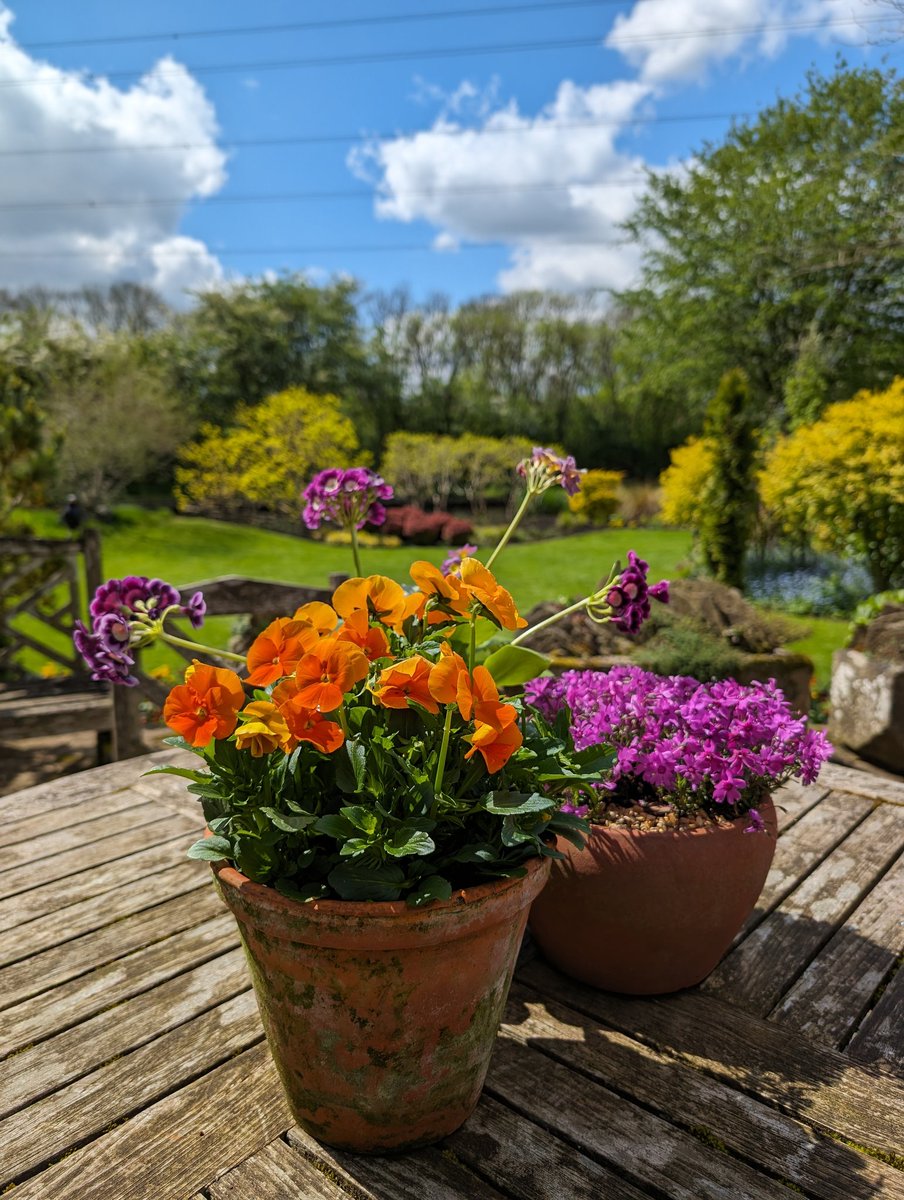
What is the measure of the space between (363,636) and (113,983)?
3.72ft

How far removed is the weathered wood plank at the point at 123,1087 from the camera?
137cm

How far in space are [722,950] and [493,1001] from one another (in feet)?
2.25

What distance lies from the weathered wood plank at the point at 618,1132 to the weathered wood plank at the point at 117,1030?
65cm

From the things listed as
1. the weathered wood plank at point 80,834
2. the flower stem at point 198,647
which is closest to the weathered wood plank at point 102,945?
the weathered wood plank at point 80,834

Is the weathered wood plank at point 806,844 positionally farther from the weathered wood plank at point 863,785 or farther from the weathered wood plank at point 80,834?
the weathered wood plank at point 80,834

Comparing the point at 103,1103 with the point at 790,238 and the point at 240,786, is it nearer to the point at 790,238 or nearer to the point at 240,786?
the point at 240,786

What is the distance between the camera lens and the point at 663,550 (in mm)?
14609

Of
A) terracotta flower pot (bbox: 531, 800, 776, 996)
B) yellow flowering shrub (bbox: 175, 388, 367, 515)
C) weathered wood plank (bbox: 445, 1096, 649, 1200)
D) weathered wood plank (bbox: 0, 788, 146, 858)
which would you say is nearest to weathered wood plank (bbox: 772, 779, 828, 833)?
terracotta flower pot (bbox: 531, 800, 776, 996)

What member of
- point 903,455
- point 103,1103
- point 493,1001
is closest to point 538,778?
point 493,1001

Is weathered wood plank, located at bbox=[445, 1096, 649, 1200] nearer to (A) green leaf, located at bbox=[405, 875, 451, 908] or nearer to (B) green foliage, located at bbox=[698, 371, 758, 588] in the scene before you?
(A) green leaf, located at bbox=[405, 875, 451, 908]

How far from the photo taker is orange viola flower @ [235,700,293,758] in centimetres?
114

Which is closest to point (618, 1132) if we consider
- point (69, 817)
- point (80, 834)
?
point (80, 834)

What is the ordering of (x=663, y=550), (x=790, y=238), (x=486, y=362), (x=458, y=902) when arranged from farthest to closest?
(x=486, y=362), (x=790, y=238), (x=663, y=550), (x=458, y=902)

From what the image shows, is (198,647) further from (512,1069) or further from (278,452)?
(278,452)
